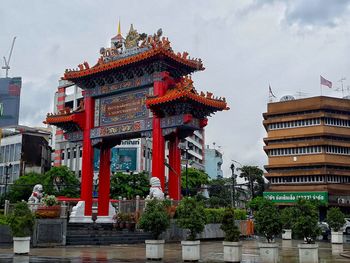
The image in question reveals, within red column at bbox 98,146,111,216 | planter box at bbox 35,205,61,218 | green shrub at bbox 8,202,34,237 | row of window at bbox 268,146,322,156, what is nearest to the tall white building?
row of window at bbox 268,146,322,156

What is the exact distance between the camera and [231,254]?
18859 millimetres

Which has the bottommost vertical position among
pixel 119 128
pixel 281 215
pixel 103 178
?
pixel 281 215

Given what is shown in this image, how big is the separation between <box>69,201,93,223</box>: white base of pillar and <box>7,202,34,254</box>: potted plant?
43.2ft

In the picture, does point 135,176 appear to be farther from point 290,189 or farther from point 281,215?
point 281,215

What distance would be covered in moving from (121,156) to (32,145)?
15539 millimetres

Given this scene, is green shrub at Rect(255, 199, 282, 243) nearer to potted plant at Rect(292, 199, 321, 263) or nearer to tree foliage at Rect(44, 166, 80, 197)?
potted plant at Rect(292, 199, 321, 263)

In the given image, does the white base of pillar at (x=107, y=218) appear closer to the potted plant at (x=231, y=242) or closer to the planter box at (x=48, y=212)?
the planter box at (x=48, y=212)

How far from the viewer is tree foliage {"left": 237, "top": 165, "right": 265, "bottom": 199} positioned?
99375 millimetres

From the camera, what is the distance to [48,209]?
1152 inches

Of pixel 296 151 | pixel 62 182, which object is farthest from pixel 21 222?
pixel 296 151

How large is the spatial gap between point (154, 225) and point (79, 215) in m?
17.1

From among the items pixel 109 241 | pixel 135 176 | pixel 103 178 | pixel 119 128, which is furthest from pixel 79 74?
pixel 135 176

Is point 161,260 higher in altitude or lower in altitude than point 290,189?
lower

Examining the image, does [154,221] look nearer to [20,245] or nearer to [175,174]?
[20,245]
